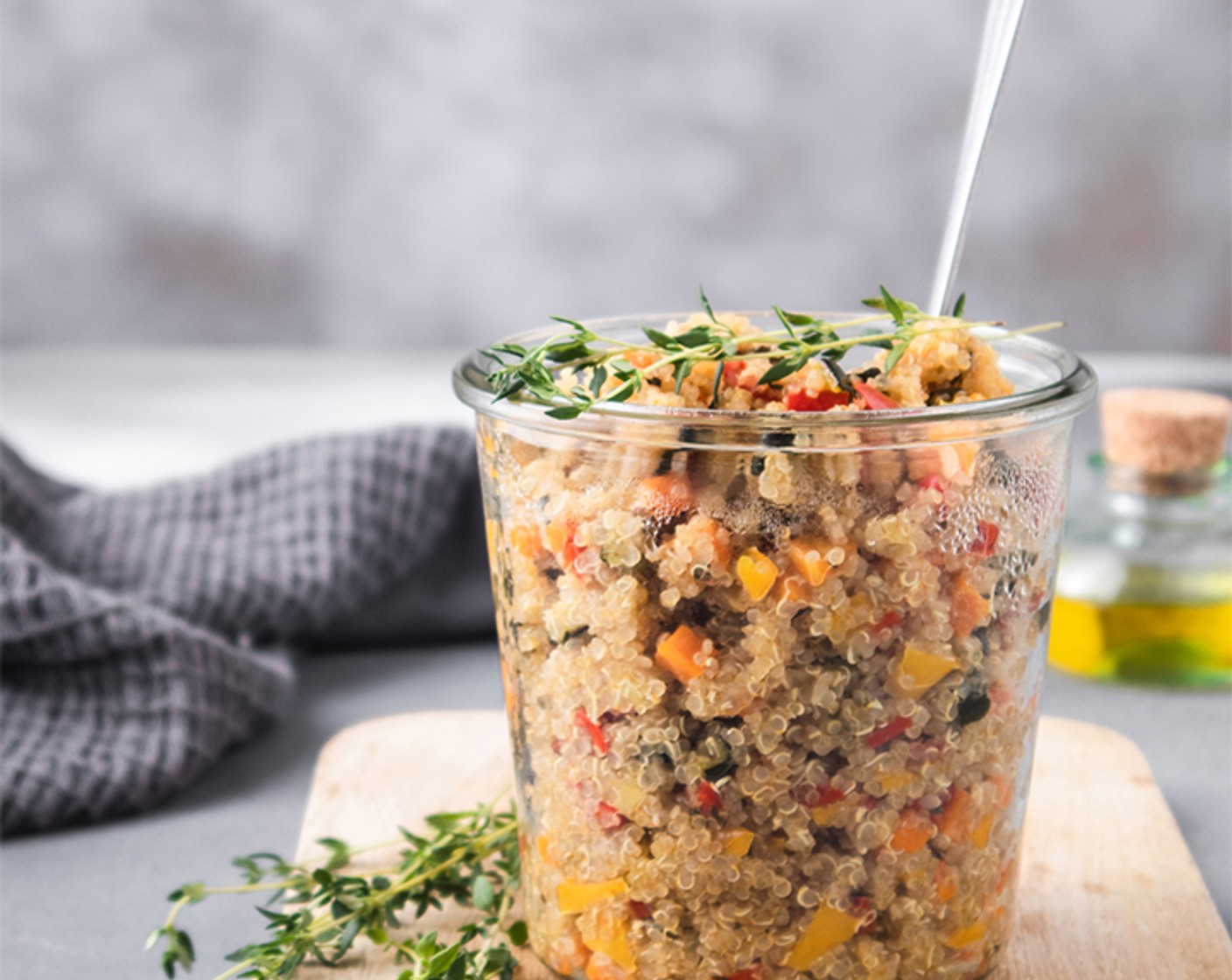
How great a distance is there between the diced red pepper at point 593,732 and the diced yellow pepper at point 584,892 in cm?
6

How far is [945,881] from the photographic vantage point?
23.8 inches

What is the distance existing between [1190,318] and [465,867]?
155 cm

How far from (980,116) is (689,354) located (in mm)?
184

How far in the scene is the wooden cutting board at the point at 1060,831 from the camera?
26.9 inches

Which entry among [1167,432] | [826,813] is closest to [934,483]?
[826,813]

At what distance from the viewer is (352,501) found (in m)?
1.14

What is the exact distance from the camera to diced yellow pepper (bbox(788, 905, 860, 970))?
582 mm

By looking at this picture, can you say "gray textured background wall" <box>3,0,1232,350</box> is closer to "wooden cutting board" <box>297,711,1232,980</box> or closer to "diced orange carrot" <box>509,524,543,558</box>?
"wooden cutting board" <box>297,711,1232,980</box>

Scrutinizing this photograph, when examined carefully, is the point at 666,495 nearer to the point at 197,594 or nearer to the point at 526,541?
the point at 526,541

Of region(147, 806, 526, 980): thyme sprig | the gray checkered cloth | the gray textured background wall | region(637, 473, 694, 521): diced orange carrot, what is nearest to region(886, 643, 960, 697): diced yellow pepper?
region(637, 473, 694, 521): diced orange carrot

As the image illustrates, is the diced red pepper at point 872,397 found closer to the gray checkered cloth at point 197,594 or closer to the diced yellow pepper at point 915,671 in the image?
the diced yellow pepper at point 915,671

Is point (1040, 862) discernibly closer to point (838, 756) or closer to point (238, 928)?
point (838, 756)

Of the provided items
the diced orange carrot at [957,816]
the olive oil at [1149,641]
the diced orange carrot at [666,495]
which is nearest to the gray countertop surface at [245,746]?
the olive oil at [1149,641]

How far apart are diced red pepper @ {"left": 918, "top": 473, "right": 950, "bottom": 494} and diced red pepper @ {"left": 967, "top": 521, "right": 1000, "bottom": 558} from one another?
0.03m
